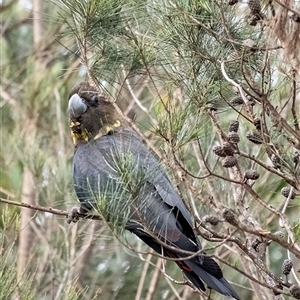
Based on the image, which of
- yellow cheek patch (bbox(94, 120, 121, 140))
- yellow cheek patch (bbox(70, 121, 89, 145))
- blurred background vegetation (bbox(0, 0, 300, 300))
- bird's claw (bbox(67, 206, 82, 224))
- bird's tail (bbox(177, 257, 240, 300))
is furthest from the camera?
yellow cheek patch (bbox(70, 121, 89, 145))

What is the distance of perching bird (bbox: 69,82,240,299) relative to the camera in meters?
1.56

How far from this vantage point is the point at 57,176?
3104 millimetres

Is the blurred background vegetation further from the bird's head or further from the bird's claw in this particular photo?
the bird's head

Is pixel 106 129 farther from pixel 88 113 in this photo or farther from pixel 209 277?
pixel 209 277

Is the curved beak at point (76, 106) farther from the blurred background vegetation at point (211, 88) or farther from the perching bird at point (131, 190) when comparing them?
the blurred background vegetation at point (211, 88)

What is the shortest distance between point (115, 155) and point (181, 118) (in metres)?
0.18

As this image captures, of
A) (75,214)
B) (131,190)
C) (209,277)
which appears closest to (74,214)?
(75,214)

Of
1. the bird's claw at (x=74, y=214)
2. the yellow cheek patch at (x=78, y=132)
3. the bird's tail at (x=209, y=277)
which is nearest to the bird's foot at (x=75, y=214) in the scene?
the bird's claw at (x=74, y=214)

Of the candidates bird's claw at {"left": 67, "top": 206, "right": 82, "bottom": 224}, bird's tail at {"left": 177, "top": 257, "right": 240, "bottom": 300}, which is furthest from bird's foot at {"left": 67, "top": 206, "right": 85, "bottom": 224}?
bird's tail at {"left": 177, "top": 257, "right": 240, "bottom": 300}

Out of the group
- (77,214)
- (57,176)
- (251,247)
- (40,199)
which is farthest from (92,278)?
(251,247)

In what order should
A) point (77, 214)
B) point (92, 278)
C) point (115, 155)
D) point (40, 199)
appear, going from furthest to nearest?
point (92, 278)
point (40, 199)
point (77, 214)
point (115, 155)

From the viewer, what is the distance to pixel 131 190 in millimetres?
1559

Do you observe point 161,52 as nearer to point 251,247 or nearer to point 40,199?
point 251,247

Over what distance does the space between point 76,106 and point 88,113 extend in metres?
0.06
